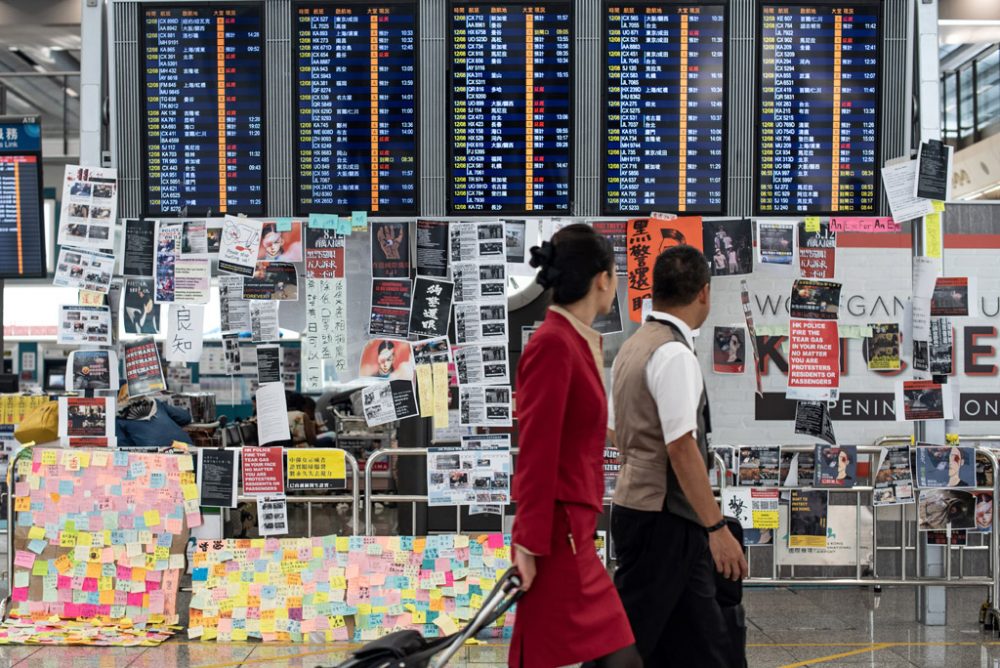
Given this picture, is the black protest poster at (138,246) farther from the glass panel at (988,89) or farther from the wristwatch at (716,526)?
the glass panel at (988,89)

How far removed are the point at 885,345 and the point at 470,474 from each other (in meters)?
2.69

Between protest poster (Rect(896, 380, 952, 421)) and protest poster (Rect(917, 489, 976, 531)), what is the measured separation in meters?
0.47

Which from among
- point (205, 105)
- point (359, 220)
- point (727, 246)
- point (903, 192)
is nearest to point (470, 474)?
point (359, 220)

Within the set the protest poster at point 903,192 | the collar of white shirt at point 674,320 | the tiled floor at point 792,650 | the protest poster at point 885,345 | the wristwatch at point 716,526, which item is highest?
the protest poster at point 903,192

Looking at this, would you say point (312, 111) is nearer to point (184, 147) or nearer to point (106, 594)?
point (184, 147)

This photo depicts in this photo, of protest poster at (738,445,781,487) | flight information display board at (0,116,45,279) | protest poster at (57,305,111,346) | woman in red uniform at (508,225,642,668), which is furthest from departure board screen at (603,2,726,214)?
flight information display board at (0,116,45,279)

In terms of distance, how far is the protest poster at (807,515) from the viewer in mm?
6414

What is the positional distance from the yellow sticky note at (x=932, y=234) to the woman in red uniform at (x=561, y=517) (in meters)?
4.19

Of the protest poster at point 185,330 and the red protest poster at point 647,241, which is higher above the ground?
the red protest poster at point 647,241

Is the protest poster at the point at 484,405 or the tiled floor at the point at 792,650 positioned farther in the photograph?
the protest poster at the point at 484,405

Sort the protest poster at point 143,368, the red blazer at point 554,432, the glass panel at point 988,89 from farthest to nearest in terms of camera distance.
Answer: the glass panel at point 988,89, the protest poster at point 143,368, the red blazer at point 554,432

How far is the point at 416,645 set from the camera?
9.37 ft

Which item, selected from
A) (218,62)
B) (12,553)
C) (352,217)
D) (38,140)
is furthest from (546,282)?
(38,140)

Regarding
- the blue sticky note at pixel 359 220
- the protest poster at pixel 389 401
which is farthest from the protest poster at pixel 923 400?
the blue sticky note at pixel 359 220
